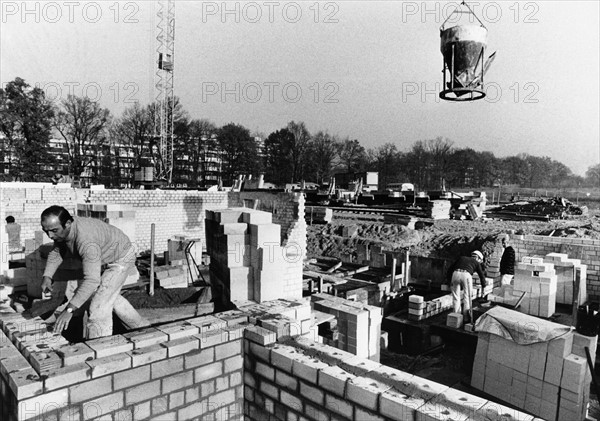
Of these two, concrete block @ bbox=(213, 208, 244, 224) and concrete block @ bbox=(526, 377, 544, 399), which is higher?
concrete block @ bbox=(213, 208, 244, 224)

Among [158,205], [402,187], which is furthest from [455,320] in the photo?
[402,187]

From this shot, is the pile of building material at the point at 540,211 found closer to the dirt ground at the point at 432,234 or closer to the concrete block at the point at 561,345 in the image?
the dirt ground at the point at 432,234

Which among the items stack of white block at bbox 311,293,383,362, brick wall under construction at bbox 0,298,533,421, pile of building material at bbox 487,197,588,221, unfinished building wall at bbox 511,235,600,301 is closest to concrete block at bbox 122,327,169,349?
brick wall under construction at bbox 0,298,533,421

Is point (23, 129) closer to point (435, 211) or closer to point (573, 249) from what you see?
point (435, 211)

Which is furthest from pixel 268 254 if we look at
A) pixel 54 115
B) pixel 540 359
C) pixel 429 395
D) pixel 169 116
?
pixel 169 116

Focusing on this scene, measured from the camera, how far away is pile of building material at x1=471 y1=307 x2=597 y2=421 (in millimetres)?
5207

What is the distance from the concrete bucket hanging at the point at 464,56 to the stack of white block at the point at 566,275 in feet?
14.3

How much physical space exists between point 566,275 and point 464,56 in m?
5.59

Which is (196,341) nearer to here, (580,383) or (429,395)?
(429,395)

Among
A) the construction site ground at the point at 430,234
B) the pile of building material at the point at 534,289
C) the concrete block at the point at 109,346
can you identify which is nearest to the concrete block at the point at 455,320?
the pile of building material at the point at 534,289

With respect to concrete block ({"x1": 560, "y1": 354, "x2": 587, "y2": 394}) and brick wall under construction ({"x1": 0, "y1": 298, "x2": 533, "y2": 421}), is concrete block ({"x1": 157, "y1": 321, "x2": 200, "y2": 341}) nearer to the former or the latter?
brick wall under construction ({"x1": 0, "y1": 298, "x2": 533, "y2": 421})

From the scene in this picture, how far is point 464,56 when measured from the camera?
31.6ft

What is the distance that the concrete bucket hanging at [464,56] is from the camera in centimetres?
959

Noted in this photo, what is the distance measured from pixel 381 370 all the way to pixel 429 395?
0.49 meters
